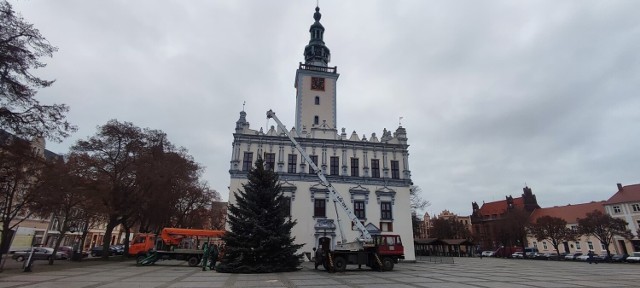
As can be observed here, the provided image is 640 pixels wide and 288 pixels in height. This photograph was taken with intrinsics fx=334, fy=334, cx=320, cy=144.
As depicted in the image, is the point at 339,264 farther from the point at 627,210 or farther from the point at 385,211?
the point at 627,210

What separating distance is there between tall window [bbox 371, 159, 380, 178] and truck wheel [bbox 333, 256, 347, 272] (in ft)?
49.3

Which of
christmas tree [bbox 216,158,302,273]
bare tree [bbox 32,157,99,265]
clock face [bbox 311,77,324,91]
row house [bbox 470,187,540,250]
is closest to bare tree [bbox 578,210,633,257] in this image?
row house [bbox 470,187,540,250]

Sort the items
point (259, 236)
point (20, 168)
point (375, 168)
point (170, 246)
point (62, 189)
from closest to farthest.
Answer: point (20, 168) < point (259, 236) < point (62, 189) < point (170, 246) < point (375, 168)

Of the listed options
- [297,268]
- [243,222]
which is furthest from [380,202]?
[243,222]

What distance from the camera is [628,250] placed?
2100 inches

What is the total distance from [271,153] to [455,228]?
197 ft

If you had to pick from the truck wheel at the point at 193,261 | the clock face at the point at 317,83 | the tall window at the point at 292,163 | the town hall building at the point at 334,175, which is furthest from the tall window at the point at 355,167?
the truck wheel at the point at 193,261

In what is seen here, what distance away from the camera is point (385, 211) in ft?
116

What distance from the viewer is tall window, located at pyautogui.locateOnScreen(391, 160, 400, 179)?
37.0 metres

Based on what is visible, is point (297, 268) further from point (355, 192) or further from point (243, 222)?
point (355, 192)

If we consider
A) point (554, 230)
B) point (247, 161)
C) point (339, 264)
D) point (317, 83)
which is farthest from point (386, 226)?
point (554, 230)

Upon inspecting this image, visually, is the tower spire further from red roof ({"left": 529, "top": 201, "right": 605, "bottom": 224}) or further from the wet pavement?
red roof ({"left": 529, "top": 201, "right": 605, "bottom": 224})

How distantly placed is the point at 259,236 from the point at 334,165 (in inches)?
619

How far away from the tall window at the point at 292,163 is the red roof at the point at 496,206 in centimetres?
7859
